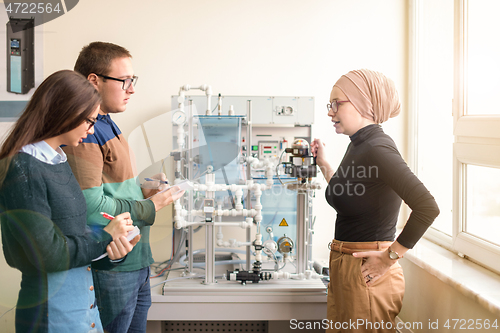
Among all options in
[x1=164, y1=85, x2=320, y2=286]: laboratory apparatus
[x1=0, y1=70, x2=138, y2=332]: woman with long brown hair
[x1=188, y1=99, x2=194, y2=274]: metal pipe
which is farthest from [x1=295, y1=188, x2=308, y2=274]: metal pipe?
[x1=0, y1=70, x2=138, y2=332]: woman with long brown hair

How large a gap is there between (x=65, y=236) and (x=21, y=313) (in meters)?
0.21

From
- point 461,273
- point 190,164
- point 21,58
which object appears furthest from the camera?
point 21,58

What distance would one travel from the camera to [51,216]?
829mm

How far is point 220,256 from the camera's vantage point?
2.51m

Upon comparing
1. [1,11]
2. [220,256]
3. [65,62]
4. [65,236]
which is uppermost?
[1,11]

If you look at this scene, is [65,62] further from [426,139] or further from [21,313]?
[426,139]

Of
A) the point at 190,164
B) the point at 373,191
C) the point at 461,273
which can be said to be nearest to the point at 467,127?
the point at 461,273

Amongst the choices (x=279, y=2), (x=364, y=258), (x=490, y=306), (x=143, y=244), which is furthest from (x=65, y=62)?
(x=490, y=306)

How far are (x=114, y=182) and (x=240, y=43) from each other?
5.93 feet

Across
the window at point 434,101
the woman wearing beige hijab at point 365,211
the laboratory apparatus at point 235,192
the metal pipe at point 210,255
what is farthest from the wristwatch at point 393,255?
the window at point 434,101

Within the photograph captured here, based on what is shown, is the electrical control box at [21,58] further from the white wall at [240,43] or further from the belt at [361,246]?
the belt at [361,246]

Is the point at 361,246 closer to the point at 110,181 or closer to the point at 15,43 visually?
the point at 110,181

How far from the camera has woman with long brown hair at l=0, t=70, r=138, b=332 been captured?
2.54 feet

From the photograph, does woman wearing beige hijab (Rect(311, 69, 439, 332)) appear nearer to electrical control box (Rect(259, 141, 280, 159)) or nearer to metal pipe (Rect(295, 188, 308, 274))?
metal pipe (Rect(295, 188, 308, 274))
